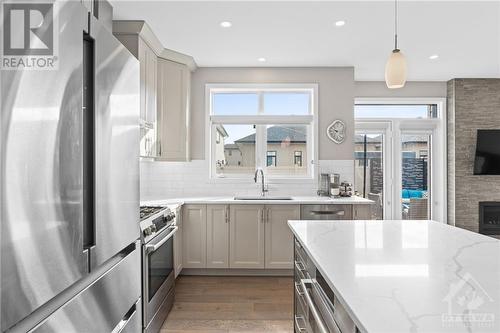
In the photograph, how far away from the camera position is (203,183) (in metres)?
4.34

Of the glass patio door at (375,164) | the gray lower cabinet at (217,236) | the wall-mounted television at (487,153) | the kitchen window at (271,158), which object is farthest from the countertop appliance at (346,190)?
the wall-mounted television at (487,153)

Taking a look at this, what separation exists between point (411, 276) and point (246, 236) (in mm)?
2710

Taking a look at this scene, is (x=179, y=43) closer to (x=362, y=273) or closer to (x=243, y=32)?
(x=243, y=32)

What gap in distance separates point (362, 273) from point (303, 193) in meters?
3.23

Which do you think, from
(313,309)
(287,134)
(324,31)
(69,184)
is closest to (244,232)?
(287,134)

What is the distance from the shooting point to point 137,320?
6.03ft

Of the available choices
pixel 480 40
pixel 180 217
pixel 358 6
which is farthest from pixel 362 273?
pixel 480 40

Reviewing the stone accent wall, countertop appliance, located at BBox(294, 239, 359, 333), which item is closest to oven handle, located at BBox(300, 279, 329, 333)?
countertop appliance, located at BBox(294, 239, 359, 333)

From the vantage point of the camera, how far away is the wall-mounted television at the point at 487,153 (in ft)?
15.9

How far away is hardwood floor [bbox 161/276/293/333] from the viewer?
2562 millimetres

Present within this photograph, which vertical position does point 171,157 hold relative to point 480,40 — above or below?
below

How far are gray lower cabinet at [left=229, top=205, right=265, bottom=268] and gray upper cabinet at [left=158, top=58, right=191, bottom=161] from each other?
1015 mm

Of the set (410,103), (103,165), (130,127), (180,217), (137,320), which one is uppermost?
(410,103)

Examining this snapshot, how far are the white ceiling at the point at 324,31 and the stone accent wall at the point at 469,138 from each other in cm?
56
